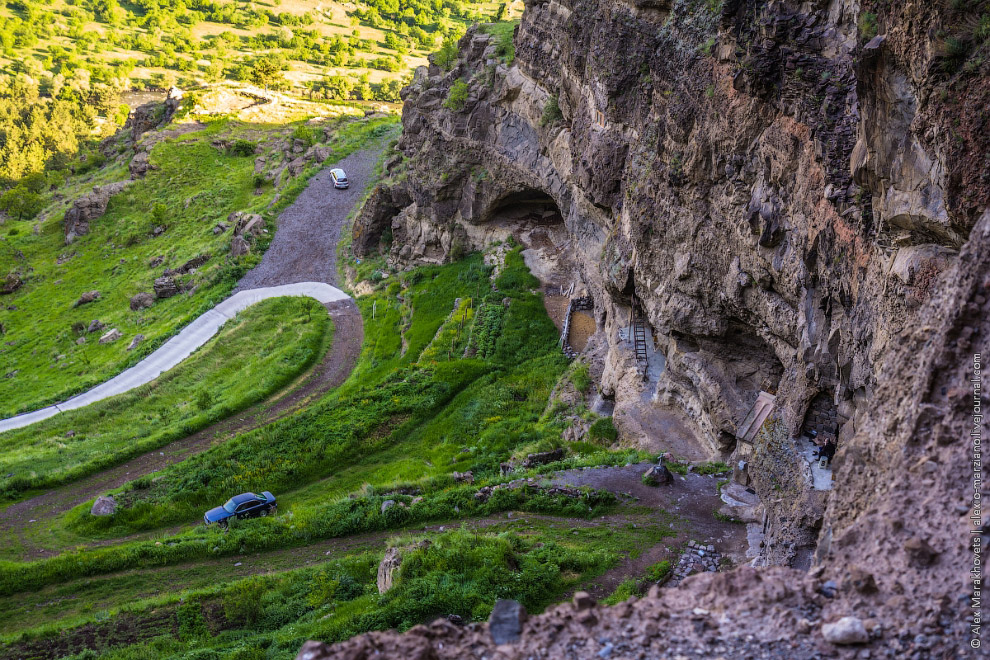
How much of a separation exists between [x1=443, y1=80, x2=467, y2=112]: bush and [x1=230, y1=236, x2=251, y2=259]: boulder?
930 inches

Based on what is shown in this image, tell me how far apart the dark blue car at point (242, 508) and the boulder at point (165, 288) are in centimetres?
3901

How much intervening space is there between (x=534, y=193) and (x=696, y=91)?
26.6 meters

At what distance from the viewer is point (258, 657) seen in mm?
19656

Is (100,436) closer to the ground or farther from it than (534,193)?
closer to the ground

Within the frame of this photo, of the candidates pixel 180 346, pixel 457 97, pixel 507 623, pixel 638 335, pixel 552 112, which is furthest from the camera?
pixel 457 97

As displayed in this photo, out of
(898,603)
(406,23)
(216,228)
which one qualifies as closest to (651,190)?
(898,603)

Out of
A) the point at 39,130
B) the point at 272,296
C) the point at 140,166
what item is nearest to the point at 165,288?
the point at 272,296

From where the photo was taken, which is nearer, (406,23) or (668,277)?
(668,277)

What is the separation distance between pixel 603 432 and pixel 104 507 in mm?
23377

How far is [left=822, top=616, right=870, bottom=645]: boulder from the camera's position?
10406 millimetres

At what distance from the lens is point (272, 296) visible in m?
59.2

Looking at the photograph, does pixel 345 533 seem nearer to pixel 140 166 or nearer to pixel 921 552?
pixel 921 552

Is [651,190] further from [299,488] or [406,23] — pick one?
[406,23]

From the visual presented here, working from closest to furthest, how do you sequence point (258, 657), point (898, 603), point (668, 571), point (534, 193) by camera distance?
point (898, 603) < point (258, 657) < point (668, 571) < point (534, 193)
